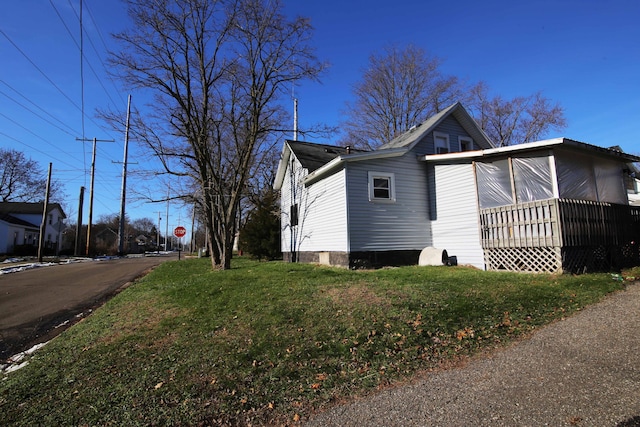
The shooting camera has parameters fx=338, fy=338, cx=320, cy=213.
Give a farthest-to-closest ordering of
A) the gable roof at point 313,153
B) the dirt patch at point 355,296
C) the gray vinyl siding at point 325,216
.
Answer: the gable roof at point 313,153
the gray vinyl siding at point 325,216
the dirt patch at point 355,296

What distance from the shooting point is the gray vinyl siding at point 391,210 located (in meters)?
12.1

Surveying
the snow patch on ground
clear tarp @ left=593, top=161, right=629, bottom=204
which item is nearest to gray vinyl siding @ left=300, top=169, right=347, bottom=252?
clear tarp @ left=593, top=161, right=629, bottom=204

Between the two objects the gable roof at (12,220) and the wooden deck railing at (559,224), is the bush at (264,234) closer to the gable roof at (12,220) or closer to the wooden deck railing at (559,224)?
the wooden deck railing at (559,224)

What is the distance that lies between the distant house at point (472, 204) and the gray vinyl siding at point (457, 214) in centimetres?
4

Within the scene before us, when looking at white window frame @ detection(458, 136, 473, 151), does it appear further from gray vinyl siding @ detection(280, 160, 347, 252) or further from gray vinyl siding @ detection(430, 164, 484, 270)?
gray vinyl siding @ detection(280, 160, 347, 252)

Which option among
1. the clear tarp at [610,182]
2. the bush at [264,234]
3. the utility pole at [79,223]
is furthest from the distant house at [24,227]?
the clear tarp at [610,182]

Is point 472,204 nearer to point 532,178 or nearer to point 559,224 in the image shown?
point 532,178

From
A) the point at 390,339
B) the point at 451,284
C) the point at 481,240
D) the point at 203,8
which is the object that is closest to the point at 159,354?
the point at 390,339

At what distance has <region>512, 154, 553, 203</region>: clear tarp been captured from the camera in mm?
10266

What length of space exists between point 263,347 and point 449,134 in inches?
540

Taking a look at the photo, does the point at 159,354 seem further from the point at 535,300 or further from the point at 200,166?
the point at 200,166

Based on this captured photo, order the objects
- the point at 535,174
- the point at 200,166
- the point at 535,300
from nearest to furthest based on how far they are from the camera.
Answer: the point at 535,300 < the point at 535,174 < the point at 200,166

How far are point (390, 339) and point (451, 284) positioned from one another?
3508mm

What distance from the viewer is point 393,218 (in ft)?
41.9
